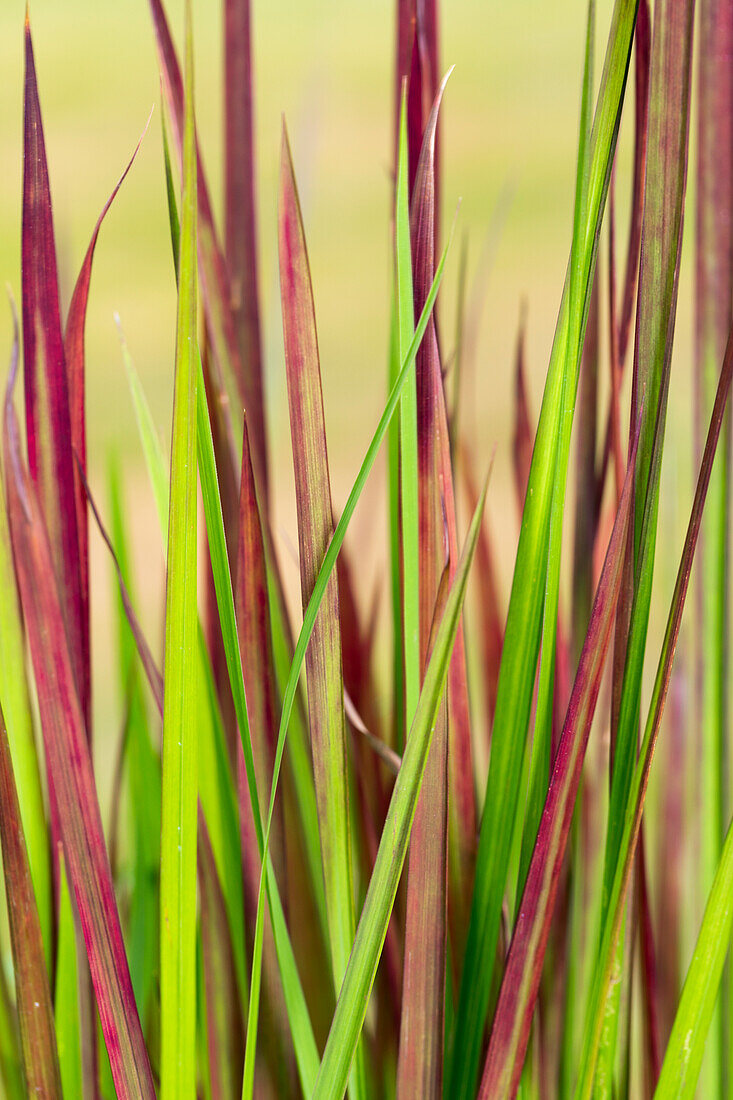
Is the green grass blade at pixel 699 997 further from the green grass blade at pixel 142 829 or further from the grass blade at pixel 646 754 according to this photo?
the green grass blade at pixel 142 829

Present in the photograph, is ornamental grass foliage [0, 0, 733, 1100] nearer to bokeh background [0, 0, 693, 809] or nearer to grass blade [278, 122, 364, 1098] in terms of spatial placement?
grass blade [278, 122, 364, 1098]

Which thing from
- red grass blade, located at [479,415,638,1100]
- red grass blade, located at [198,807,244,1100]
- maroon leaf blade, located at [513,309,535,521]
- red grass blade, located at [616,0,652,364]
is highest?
red grass blade, located at [616,0,652,364]

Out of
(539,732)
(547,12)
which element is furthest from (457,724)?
(547,12)

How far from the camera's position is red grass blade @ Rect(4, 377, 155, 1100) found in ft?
0.42

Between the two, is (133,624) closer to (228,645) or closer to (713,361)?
(228,645)

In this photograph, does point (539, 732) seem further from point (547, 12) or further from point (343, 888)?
point (547, 12)

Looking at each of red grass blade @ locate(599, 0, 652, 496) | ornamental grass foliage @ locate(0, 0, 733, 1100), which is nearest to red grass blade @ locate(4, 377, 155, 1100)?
ornamental grass foliage @ locate(0, 0, 733, 1100)

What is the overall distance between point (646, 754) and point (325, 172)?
0.38 metres

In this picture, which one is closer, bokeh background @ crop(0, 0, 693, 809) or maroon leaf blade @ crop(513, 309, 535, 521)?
maroon leaf blade @ crop(513, 309, 535, 521)

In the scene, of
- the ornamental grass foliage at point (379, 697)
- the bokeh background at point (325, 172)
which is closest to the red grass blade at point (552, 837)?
the ornamental grass foliage at point (379, 697)

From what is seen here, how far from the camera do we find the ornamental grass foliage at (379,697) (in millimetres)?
141

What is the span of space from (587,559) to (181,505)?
10cm

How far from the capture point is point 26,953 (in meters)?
0.15

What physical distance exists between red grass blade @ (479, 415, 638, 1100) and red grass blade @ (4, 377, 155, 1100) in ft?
0.21
